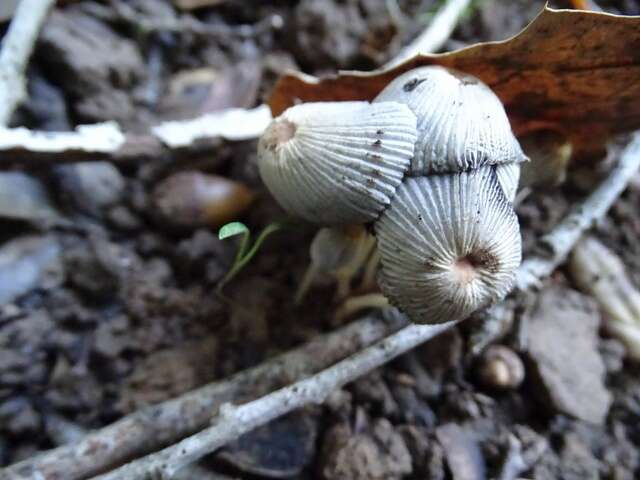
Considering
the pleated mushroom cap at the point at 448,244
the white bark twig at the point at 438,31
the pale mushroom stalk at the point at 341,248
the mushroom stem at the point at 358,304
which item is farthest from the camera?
the white bark twig at the point at 438,31

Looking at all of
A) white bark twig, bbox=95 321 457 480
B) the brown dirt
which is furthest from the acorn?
white bark twig, bbox=95 321 457 480

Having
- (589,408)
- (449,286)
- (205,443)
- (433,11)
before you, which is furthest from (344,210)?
(433,11)

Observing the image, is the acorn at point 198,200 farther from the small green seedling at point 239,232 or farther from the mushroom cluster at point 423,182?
the mushroom cluster at point 423,182

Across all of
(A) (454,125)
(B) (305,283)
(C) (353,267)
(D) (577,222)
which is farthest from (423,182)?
(D) (577,222)

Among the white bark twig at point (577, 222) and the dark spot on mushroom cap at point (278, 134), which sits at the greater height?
the dark spot on mushroom cap at point (278, 134)

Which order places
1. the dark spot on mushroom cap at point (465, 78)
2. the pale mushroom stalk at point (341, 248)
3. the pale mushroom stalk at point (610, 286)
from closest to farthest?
the dark spot on mushroom cap at point (465, 78) < the pale mushroom stalk at point (341, 248) < the pale mushroom stalk at point (610, 286)

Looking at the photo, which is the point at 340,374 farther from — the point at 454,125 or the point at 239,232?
the point at 454,125

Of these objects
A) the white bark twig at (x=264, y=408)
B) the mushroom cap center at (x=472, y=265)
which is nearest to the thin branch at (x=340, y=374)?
the white bark twig at (x=264, y=408)

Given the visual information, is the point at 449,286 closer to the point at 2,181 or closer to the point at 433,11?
the point at 2,181
